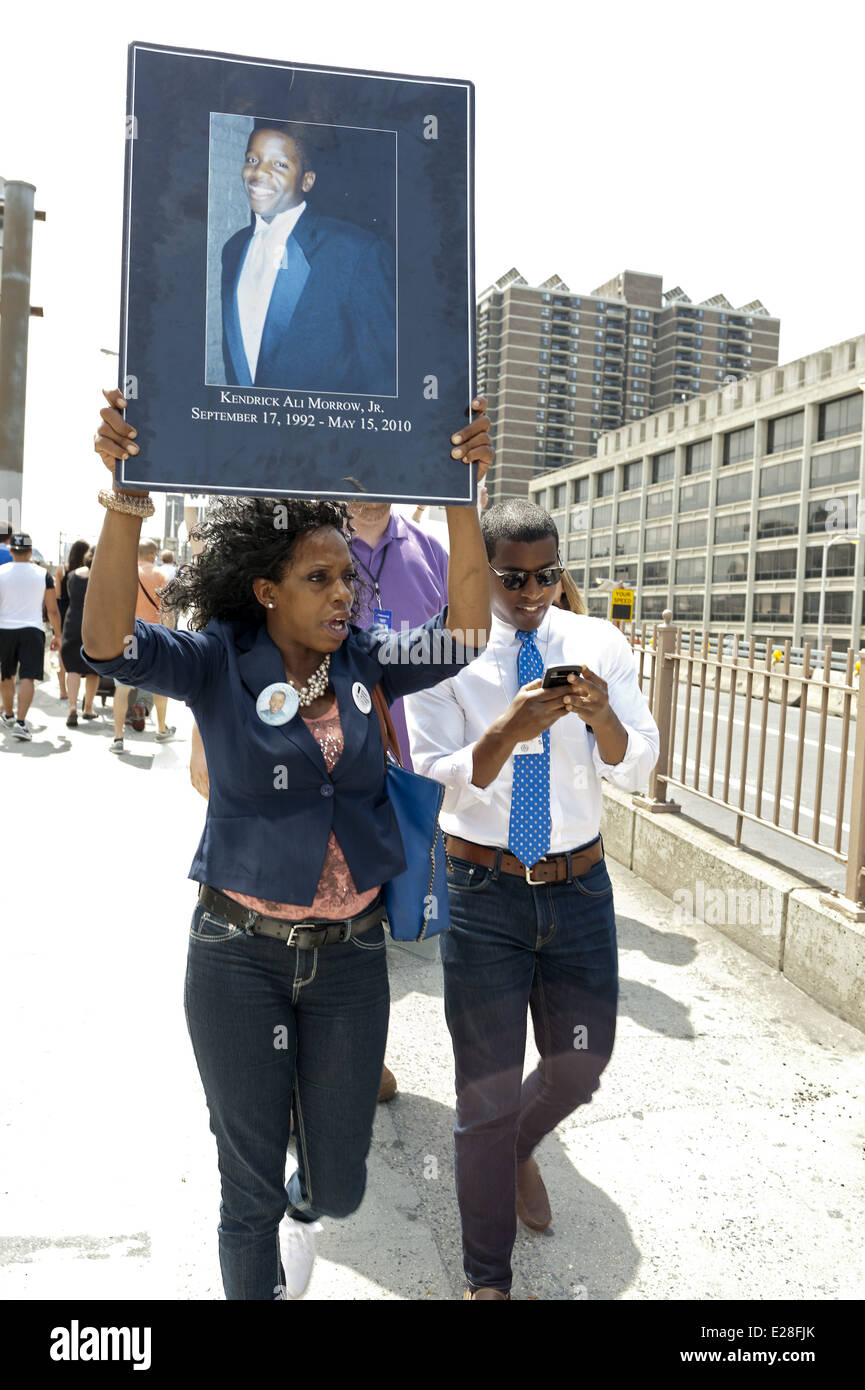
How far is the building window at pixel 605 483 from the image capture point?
10744 cm

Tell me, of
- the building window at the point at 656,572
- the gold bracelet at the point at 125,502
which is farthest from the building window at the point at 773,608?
the gold bracelet at the point at 125,502

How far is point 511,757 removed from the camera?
2.68 meters

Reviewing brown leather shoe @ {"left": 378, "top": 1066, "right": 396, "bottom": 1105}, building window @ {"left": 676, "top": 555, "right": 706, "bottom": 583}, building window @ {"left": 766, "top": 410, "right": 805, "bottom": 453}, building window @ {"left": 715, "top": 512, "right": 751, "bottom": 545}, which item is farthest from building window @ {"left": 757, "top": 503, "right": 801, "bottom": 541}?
brown leather shoe @ {"left": 378, "top": 1066, "right": 396, "bottom": 1105}

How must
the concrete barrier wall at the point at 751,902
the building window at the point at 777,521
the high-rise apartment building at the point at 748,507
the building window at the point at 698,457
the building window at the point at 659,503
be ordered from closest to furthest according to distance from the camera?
the concrete barrier wall at the point at 751,902
the high-rise apartment building at the point at 748,507
the building window at the point at 777,521
the building window at the point at 698,457
the building window at the point at 659,503

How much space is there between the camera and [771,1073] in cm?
386

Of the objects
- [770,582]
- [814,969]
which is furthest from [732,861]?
[770,582]

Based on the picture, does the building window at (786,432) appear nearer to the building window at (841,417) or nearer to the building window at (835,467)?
the building window at (841,417)

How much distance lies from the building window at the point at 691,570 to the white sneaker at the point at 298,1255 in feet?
302

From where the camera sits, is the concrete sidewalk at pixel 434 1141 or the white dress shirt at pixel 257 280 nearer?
the white dress shirt at pixel 257 280

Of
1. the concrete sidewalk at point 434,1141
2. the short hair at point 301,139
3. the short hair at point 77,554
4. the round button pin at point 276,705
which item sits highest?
the short hair at point 301,139

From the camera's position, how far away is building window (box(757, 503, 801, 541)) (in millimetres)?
76938

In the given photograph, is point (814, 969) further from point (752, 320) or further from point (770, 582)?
point (752, 320)

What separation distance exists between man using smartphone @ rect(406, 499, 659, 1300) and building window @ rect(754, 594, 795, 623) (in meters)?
78.8

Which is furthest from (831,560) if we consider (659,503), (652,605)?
(652,605)
